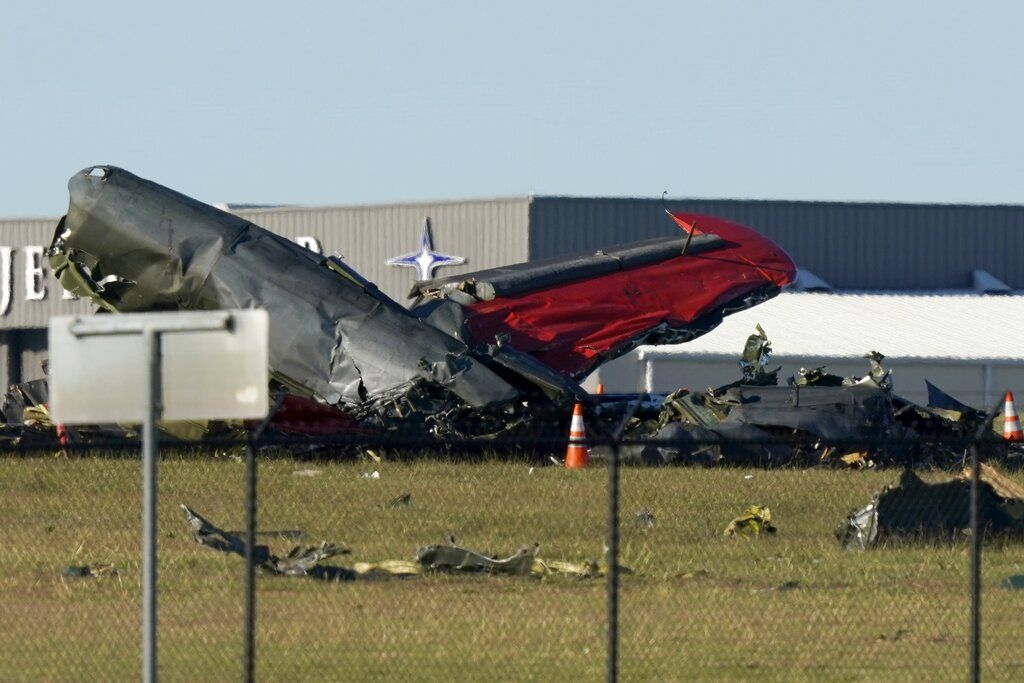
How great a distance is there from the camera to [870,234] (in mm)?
56906

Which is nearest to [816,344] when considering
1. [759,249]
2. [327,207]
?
[327,207]

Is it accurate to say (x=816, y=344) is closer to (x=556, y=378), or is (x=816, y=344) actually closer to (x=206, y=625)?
(x=556, y=378)

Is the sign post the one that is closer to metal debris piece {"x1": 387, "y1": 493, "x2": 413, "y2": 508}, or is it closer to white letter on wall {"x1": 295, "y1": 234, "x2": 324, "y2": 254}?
metal debris piece {"x1": 387, "y1": 493, "x2": 413, "y2": 508}

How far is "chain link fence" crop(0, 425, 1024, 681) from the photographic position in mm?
11672

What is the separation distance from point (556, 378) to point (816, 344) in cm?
2559

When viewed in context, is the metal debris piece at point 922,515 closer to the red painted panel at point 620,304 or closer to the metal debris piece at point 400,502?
the metal debris piece at point 400,502

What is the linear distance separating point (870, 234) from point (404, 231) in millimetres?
15949

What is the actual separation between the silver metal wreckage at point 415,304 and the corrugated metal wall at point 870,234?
24.6 meters

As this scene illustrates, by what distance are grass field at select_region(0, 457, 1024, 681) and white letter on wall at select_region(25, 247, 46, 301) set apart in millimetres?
38638

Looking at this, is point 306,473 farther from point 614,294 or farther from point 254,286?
point 614,294

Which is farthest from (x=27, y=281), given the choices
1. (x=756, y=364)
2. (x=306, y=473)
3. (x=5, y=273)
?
(x=306, y=473)

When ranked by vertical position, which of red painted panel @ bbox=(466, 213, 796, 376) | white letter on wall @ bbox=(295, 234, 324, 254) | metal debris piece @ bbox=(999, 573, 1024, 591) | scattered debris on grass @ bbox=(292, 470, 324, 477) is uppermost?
white letter on wall @ bbox=(295, 234, 324, 254)

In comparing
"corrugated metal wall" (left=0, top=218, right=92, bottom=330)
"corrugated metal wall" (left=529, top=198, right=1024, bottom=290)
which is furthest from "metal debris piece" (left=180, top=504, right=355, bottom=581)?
"corrugated metal wall" (left=0, top=218, right=92, bottom=330)

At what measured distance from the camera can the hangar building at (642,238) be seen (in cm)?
4931
